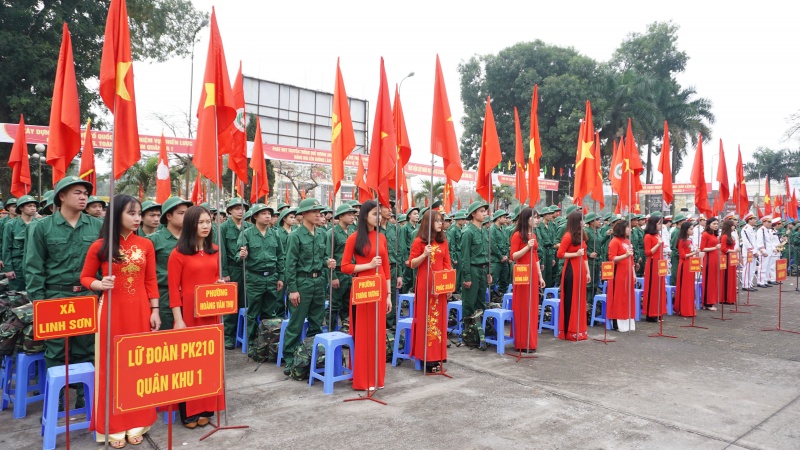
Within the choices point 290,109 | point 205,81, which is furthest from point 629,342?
point 290,109

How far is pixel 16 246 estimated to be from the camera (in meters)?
7.36

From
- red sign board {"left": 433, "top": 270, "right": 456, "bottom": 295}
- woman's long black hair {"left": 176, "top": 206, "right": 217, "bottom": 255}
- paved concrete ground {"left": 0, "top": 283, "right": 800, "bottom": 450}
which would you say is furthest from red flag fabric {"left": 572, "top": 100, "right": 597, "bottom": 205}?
woman's long black hair {"left": 176, "top": 206, "right": 217, "bottom": 255}

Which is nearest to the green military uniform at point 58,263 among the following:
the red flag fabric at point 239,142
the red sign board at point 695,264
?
the red flag fabric at point 239,142

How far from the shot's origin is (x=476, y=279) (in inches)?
299

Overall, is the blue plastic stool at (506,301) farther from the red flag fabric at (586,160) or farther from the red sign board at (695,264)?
the red sign board at (695,264)

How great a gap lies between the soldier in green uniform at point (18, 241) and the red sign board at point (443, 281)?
5697 millimetres

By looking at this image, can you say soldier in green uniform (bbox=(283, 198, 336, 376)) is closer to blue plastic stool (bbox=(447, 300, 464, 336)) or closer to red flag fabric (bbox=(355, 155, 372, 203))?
red flag fabric (bbox=(355, 155, 372, 203))

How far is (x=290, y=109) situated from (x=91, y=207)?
28.7 meters

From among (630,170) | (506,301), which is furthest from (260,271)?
(630,170)

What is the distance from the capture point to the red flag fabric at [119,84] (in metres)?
3.35

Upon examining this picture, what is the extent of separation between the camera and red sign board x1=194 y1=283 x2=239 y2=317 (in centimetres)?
408

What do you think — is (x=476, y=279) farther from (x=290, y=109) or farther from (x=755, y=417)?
(x=290, y=109)

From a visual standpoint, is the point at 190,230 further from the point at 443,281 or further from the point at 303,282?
the point at 443,281

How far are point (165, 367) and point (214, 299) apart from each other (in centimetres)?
127
